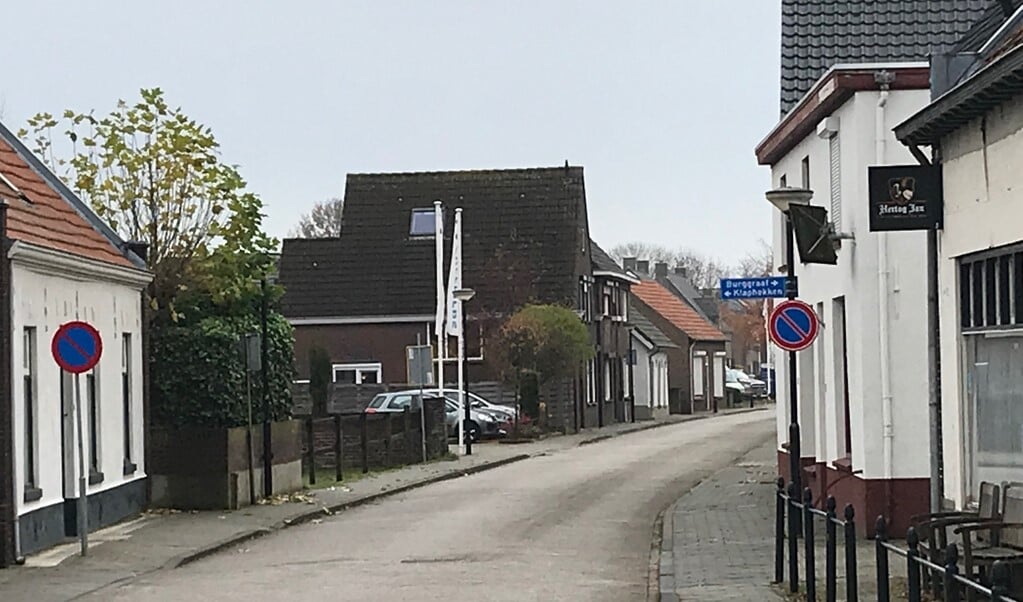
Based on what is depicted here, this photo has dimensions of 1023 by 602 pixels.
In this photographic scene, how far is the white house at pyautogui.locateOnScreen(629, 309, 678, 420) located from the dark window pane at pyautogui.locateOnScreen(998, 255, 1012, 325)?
2151 inches

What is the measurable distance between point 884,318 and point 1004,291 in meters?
5.84

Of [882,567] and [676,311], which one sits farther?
[676,311]

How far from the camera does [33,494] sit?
19.0 m

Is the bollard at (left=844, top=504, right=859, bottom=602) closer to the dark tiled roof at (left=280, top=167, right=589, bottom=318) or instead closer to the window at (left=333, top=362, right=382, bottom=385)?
the dark tiled roof at (left=280, top=167, right=589, bottom=318)

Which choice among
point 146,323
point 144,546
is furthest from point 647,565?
point 146,323

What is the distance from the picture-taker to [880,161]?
19.0m

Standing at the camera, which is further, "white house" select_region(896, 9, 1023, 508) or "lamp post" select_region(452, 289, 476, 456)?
"lamp post" select_region(452, 289, 476, 456)

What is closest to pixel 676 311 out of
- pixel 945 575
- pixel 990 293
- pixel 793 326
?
pixel 793 326

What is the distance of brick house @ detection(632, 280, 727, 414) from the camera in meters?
77.8

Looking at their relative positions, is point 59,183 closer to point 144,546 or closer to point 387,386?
point 144,546

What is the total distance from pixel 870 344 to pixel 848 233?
1.39 meters

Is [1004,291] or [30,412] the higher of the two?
[1004,291]

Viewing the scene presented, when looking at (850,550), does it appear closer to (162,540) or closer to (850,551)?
(850,551)

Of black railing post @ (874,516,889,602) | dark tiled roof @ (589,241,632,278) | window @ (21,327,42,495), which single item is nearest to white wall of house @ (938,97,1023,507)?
black railing post @ (874,516,889,602)
